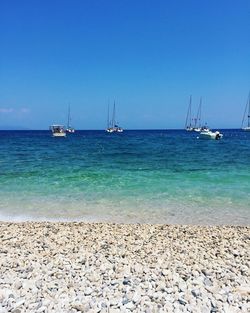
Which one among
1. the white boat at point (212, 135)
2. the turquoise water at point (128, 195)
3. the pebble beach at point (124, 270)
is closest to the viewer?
the pebble beach at point (124, 270)

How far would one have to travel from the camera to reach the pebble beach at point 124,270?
5359mm

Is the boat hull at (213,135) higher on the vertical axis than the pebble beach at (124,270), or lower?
lower

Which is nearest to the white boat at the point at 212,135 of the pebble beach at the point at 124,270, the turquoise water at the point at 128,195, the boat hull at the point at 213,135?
the boat hull at the point at 213,135

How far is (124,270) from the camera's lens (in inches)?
257

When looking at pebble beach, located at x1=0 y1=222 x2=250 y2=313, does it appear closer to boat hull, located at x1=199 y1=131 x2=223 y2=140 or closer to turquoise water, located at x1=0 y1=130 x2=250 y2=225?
turquoise water, located at x1=0 y1=130 x2=250 y2=225

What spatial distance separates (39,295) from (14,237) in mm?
3539

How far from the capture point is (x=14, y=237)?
29.0 ft

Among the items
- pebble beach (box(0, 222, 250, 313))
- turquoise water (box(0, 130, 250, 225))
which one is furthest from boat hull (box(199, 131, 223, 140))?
pebble beach (box(0, 222, 250, 313))

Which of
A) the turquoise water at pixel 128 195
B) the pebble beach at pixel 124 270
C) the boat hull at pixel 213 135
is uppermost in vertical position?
the pebble beach at pixel 124 270

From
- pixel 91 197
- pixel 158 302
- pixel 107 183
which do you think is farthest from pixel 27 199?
pixel 158 302

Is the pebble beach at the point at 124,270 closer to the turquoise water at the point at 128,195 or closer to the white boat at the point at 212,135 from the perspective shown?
the turquoise water at the point at 128,195

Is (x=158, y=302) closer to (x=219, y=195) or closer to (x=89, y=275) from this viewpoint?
(x=89, y=275)

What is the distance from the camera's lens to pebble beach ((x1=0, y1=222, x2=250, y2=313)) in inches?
211

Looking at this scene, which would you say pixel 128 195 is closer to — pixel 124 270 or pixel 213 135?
pixel 124 270
